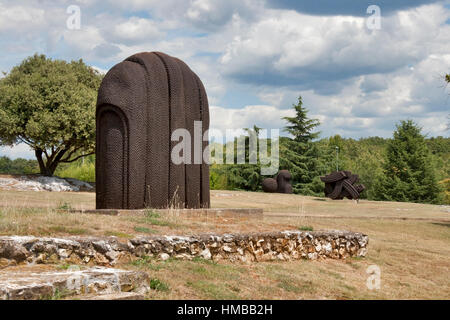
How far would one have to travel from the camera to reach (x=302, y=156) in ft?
136

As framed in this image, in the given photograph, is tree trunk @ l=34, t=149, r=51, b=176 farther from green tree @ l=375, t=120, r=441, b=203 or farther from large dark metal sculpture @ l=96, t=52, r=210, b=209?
green tree @ l=375, t=120, r=441, b=203

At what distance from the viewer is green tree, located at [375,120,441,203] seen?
38531mm

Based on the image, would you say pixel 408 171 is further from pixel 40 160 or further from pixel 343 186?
pixel 40 160

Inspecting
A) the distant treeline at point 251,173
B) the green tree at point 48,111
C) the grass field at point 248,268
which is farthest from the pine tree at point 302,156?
the grass field at point 248,268

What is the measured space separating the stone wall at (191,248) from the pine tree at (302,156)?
30.5 metres

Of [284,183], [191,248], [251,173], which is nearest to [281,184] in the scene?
[284,183]

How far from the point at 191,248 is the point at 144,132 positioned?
3928 millimetres

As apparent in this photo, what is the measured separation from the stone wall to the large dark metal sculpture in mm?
3180

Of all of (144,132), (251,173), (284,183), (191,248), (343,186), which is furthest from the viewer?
(251,173)

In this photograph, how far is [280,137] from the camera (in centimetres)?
4556

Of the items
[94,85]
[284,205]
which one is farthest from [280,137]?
[284,205]

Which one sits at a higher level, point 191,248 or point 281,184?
point 281,184

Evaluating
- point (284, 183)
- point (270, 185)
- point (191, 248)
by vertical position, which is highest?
point (284, 183)
